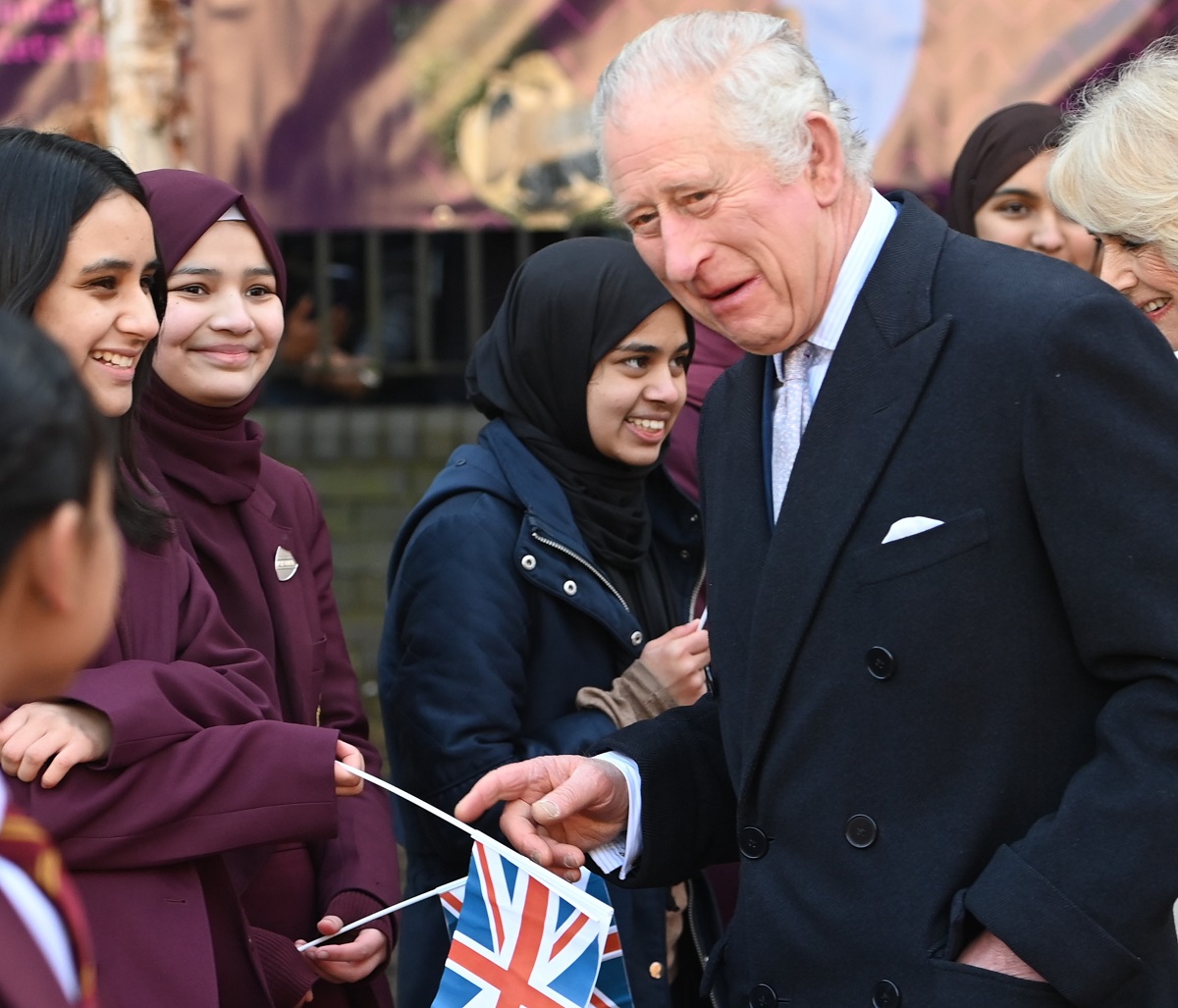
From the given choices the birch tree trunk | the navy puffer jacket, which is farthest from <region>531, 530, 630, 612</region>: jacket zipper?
the birch tree trunk

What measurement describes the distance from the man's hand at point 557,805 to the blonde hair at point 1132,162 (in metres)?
1.11

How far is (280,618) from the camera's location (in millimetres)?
2717

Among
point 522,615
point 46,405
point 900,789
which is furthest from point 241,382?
point 46,405

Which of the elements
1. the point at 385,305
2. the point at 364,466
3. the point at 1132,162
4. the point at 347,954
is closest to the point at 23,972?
the point at 347,954

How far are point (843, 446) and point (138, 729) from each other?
0.96m

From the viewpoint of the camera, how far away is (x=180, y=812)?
211 centimetres

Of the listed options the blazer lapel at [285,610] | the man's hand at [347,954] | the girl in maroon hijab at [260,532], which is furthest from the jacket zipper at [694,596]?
the man's hand at [347,954]

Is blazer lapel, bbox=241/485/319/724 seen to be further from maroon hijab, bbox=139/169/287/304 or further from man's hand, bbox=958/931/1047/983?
man's hand, bbox=958/931/1047/983

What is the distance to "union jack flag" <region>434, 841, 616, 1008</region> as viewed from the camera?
2.09 meters

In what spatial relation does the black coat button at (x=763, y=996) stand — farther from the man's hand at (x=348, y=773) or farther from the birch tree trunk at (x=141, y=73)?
the birch tree trunk at (x=141, y=73)

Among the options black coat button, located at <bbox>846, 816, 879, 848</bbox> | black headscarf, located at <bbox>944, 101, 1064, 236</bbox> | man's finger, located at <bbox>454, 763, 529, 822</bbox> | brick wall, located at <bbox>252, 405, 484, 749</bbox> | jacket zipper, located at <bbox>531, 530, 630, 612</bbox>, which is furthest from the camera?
brick wall, located at <bbox>252, 405, 484, 749</bbox>

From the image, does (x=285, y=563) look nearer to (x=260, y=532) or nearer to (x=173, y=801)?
(x=260, y=532)

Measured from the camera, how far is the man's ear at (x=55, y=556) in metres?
1.18

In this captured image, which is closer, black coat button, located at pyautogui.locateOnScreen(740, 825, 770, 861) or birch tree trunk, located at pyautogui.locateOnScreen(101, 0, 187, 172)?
black coat button, located at pyautogui.locateOnScreen(740, 825, 770, 861)
